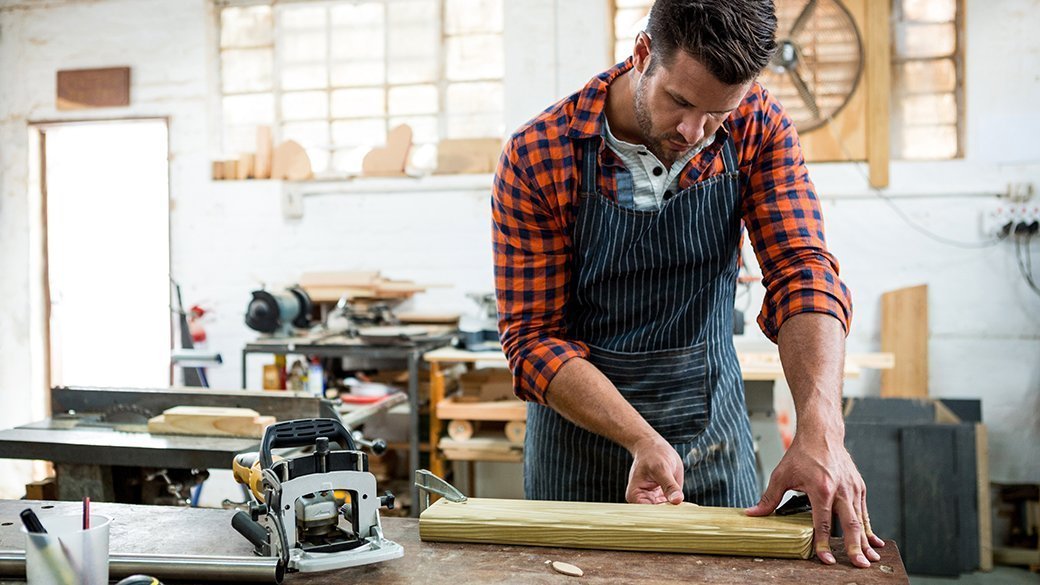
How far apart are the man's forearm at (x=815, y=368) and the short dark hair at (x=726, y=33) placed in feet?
1.41

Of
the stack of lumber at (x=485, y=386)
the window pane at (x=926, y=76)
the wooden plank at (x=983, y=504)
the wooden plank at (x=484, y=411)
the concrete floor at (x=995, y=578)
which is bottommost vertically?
the concrete floor at (x=995, y=578)

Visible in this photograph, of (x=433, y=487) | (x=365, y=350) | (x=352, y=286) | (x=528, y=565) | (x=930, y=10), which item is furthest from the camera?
(x=352, y=286)

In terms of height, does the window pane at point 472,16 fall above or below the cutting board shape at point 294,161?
above

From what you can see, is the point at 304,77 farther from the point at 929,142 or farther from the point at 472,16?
the point at 929,142

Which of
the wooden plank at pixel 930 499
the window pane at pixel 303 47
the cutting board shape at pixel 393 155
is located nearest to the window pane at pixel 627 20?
the cutting board shape at pixel 393 155

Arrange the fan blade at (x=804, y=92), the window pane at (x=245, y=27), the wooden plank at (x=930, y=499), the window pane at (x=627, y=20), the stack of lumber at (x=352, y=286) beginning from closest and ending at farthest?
1. the wooden plank at (x=930, y=499)
2. the fan blade at (x=804, y=92)
3. the stack of lumber at (x=352, y=286)
4. the window pane at (x=627, y=20)
5. the window pane at (x=245, y=27)

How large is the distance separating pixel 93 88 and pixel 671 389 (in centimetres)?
437

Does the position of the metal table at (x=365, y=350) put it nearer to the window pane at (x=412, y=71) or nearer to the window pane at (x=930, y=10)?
the window pane at (x=412, y=71)

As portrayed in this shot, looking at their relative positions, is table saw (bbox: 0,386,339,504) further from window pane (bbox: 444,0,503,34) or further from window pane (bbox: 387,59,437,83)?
window pane (bbox: 444,0,503,34)

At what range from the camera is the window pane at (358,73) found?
184 inches

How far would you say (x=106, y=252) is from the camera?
5309 mm

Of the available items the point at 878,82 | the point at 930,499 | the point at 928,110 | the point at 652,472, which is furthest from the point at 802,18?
the point at 652,472

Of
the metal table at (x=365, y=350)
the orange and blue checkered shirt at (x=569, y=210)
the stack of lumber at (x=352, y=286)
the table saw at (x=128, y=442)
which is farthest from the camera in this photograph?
the stack of lumber at (x=352, y=286)

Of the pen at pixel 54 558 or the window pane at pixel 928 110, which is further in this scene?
the window pane at pixel 928 110
